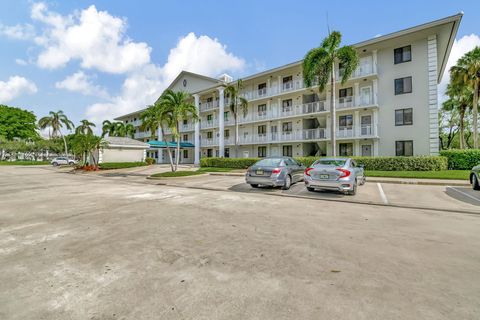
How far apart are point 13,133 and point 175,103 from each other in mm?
60603

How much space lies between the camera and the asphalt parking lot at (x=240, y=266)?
7.42ft

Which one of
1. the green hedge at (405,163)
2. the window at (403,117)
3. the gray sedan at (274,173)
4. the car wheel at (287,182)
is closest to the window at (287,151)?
the green hedge at (405,163)

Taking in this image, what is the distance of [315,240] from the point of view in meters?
4.16

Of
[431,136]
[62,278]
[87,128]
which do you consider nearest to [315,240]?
[62,278]

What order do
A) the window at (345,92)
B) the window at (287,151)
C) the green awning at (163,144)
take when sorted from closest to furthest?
the window at (345,92), the window at (287,151), the green awning at (163,144)

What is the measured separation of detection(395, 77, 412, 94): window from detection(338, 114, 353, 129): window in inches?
177

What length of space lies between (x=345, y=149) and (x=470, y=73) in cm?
1271

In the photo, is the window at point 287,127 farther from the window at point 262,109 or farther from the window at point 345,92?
the window at point 345,92

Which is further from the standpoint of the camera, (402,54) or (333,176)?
(402,54)

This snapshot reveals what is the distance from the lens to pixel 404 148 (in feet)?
65.0

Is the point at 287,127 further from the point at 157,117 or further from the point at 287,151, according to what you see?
the point at 157,117

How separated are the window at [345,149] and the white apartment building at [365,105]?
0.32ft

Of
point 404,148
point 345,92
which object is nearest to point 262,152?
point 345,92

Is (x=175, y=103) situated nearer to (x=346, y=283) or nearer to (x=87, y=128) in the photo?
(x=346, y=283)
